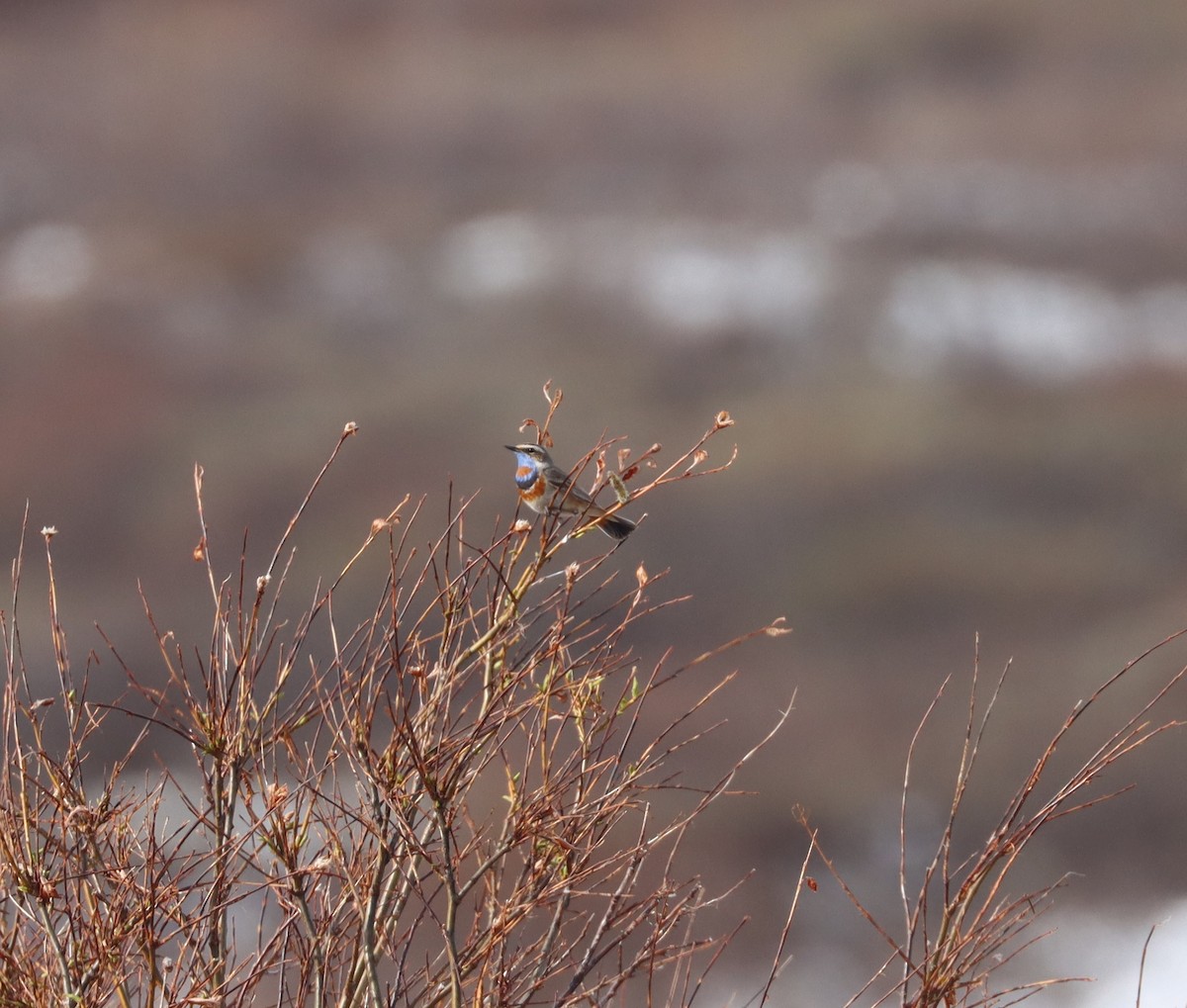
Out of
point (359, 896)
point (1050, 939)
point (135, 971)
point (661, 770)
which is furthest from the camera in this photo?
point (1050, 939)

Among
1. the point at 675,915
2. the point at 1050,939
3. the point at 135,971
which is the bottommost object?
the point at 675,915

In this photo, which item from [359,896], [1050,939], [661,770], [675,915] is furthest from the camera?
[1050,939]

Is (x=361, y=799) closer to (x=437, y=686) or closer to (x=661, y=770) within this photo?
(x=437, y=686)

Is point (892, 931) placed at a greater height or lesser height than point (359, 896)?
greater

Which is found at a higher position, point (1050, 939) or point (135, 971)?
point (1050, 939)

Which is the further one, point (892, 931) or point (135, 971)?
point (892, 931)

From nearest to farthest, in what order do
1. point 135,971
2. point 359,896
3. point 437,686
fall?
point 437,686
point 359,896
point 135,971

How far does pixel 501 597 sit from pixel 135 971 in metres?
1.61

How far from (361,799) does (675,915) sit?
0.91m

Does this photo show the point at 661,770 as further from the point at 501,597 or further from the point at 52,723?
the point at 501,597

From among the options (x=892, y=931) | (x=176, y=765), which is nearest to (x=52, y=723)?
(x=176, y=765)

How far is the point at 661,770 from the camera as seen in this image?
1078 cm

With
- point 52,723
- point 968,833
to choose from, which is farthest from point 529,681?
point 52,723

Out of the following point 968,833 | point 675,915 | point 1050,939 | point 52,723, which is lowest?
point 675,915
